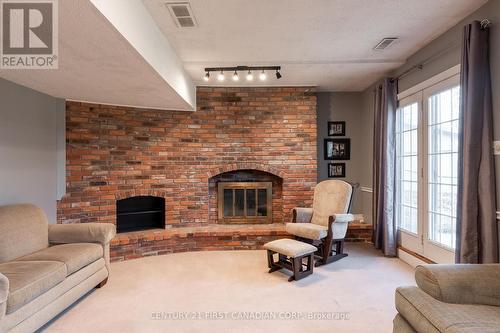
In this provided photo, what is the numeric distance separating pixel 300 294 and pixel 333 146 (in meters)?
2.92

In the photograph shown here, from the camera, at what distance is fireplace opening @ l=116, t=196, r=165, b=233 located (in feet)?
14.5

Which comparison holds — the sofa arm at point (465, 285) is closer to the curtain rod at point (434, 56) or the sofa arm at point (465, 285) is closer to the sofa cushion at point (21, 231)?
the curtain rod at point (434, 56)

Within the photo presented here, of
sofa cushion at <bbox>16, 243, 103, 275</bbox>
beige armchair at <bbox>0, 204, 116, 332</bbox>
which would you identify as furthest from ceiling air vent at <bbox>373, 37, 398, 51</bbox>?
sofa cushion at <bbox>16, 243, 103, 275</bbox>

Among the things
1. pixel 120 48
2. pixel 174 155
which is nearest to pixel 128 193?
pixel 174 155

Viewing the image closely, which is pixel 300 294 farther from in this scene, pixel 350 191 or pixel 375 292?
pixel 350 191

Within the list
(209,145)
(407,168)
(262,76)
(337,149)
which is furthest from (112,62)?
(337,149)

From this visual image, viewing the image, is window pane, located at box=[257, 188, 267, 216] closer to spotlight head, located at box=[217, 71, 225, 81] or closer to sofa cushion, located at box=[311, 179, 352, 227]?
sofa cushion, located at box=[311, 179, 352, 227]

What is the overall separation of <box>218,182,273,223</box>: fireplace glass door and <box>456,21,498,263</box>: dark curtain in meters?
2.86

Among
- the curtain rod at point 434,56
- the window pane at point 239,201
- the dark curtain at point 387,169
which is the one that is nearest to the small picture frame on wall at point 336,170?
the dark curtain at point 387,169

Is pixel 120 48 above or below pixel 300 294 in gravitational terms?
above

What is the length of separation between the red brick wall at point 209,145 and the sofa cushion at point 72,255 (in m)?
1.46

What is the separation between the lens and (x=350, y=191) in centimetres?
397

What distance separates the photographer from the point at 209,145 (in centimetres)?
472
